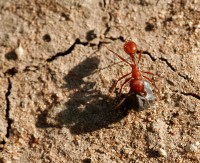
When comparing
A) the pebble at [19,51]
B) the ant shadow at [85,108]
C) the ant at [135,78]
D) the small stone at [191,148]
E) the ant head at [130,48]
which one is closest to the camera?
the small stone at [191,148]

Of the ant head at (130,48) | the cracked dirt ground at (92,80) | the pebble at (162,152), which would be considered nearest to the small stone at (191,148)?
the cracked dirt ground at (92,80)

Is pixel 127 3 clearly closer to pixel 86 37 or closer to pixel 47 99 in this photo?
pixel 86 37

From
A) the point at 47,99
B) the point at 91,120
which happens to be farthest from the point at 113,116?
the point at 47,99

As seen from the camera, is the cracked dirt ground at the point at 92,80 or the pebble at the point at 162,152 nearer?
the pebble at the point at 162,152

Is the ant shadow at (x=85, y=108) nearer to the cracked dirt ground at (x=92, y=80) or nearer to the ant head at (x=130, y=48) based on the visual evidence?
the cracked dirt ground at (x=92, y=80)

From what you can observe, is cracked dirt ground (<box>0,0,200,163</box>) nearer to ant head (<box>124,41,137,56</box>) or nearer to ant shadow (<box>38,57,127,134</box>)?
ant shadow (<box>38,57,127,134</box>)

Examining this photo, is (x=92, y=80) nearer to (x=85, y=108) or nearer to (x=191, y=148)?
(x=85, y=108)

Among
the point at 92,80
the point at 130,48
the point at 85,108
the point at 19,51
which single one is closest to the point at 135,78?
the point at 130,48
